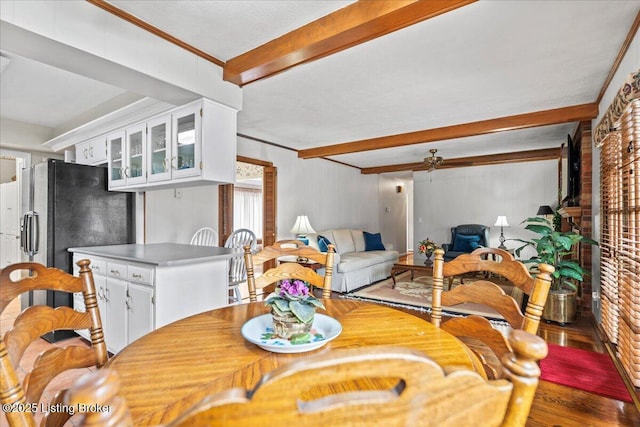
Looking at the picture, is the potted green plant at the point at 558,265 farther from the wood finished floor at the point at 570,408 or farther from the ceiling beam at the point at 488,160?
the ceiling beam at the point at 488,160

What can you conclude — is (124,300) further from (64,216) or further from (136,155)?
(136,155)

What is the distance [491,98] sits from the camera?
353cm

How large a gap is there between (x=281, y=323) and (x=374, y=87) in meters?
A: 2.74

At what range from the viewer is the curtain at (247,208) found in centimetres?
868

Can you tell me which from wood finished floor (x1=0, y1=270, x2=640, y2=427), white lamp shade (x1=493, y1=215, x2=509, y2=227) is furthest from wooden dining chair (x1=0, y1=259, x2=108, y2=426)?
white lamp shade (x1=493, y1=215, x2=509, y2=227)

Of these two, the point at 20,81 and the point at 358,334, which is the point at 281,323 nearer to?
the point at 358,334

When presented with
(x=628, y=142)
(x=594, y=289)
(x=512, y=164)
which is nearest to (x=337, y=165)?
(x=512, y=164)

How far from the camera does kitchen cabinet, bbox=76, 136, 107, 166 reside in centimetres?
354

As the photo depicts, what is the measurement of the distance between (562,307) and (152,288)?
3992 mm

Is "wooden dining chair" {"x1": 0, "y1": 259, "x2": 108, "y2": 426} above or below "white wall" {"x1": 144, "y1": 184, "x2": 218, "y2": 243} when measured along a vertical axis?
below

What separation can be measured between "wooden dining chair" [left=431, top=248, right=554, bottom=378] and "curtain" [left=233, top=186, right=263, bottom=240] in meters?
7.60

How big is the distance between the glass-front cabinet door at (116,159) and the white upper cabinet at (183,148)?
32 millimetres

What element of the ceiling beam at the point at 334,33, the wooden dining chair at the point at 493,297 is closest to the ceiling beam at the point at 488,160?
the ceiling beam at the point at 334,33

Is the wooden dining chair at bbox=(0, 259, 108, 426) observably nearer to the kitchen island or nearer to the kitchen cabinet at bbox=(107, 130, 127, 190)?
the kitchen island
